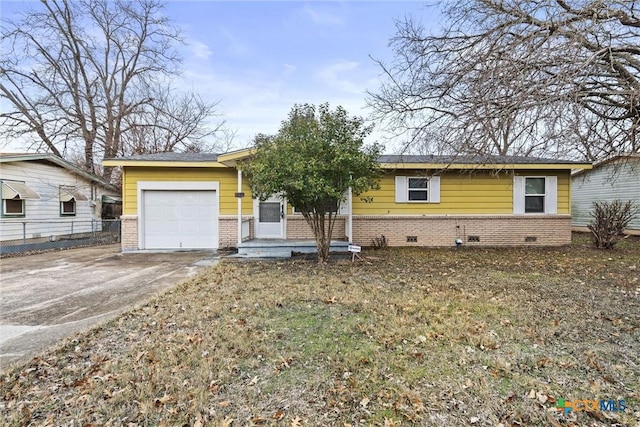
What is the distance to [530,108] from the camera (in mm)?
5605

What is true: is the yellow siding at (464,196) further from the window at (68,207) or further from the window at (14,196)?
the window at (68,207)

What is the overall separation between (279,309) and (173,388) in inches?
80.6

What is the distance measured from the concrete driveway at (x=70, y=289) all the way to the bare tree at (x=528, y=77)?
6.89 m

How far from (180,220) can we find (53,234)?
6.77m

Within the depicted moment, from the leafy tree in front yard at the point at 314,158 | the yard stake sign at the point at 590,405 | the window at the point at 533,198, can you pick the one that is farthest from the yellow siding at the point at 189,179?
the window at the point at 533,198

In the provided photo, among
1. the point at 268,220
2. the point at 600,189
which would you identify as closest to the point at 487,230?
the point at 268,220

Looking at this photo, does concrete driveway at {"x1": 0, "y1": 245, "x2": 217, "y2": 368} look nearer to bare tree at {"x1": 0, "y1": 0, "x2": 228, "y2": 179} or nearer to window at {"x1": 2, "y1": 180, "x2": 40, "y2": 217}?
window at {"x1": 2, "y1": 180, "x2": 40, "y2": 217}

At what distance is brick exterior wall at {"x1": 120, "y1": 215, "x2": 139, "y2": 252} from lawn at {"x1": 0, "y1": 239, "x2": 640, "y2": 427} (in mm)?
6378

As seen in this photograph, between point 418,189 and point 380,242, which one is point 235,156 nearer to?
point 380,242

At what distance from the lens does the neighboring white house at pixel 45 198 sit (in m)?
11.5

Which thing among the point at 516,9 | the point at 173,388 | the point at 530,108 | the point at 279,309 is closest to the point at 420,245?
the point at 530,108

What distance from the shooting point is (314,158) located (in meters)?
7.02

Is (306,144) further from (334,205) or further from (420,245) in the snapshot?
(420,245)

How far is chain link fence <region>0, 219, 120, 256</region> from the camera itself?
1115cm
